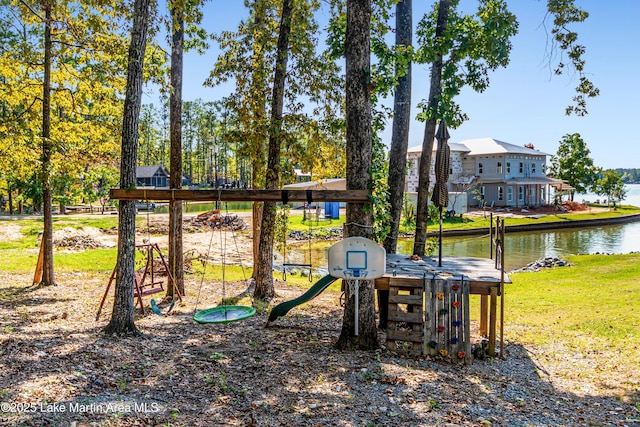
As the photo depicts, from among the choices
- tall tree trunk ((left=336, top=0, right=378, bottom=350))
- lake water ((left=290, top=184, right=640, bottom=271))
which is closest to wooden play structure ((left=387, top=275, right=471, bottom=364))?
tall tree trunk ((left=336, top=0, right=378, bottom=350))

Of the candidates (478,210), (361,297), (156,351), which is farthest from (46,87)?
(478,210)

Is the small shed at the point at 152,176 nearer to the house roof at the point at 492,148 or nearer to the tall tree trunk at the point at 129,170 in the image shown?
the house roof at the point at 492,148

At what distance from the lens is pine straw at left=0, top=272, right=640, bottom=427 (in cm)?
483

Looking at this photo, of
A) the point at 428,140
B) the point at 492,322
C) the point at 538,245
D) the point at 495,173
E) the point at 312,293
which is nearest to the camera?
the point at 492,322

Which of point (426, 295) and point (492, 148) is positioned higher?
point (492, 148)

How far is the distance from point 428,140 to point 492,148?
38727 mm

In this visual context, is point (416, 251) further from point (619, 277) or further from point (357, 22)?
point (619, 277)

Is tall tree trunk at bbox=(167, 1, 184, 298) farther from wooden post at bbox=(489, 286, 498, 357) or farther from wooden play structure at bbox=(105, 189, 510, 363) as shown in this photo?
wooden post at bbox=(489, 286, 498, 357)

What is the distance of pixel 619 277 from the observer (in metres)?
14.1

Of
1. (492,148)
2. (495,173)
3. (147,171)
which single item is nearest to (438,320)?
(495,173)

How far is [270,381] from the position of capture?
585 cm

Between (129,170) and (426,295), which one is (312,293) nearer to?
(426,295)

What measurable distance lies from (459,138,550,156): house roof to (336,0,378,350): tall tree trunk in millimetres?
41241

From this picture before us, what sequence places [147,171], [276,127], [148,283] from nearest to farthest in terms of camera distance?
[276,127] → [148,283] → [147,171]
